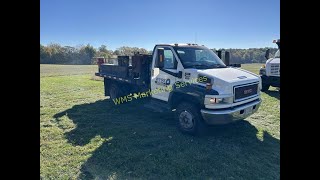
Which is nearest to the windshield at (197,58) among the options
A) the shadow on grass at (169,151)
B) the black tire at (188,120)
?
the black tire at (188,120)

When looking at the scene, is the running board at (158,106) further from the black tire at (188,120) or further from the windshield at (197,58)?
the windshield at (197,58)

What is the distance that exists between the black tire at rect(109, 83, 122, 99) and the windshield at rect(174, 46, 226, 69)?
140 inches

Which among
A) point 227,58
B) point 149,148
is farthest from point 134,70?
point 149,148

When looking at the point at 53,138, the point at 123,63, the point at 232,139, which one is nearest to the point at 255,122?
the point at 232,139

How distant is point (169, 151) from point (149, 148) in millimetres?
455

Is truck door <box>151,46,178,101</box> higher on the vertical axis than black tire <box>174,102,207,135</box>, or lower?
higher

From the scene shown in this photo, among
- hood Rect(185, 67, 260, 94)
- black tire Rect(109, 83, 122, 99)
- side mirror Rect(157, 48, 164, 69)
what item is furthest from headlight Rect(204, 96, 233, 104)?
black tire Rect(109, 83, 122, 99)

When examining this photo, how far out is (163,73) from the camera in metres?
6.40

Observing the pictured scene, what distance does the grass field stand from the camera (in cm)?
413

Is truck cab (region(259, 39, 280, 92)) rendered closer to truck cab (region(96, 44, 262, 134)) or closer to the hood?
truck cab (region(96, 44, 262, 134))
